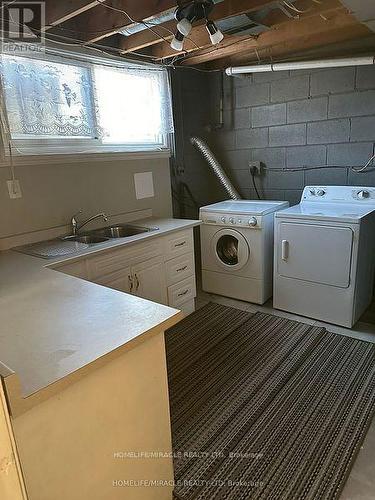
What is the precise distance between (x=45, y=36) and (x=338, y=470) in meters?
3.16

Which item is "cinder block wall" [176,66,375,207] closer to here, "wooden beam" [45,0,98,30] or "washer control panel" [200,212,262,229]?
"washer control panel" [200,212,262,229]

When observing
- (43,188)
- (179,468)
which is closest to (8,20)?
(43,188)

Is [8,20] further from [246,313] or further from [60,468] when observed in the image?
[246,313]

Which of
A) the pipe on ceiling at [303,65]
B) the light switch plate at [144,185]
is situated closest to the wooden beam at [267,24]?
the pipe on ceiling at [303,65]

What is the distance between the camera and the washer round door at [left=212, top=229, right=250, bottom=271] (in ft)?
10.3

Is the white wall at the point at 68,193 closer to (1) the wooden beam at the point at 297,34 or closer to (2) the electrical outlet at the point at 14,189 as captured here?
(2) the electrical outlet at the point at 14,189

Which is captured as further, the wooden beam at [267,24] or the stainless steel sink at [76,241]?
the wooden beam at [267,24]

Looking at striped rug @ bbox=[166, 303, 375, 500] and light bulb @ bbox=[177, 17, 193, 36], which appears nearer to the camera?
striped rug @ bbox=[166, 303, 375, 500]

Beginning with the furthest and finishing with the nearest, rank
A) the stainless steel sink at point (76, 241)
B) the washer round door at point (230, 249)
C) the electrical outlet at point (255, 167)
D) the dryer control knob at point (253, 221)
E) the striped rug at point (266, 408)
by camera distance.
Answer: the electrical outlet at point (255, 167)
the washer round door at point (230, 249)
the dryer control knob at point (253, 221)
the stainless steel sink at point (76, 241)
the striped rug at point (266, 408)

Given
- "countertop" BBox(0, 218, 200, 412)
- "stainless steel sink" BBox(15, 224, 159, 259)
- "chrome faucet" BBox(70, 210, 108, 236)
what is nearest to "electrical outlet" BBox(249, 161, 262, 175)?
"stainless steel sink" BBox(15, 224, 159, 259)

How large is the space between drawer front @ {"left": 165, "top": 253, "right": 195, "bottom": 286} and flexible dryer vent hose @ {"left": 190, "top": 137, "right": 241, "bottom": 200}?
1.13 m

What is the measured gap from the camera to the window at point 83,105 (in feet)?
7.55

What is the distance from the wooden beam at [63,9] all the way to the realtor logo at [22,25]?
0.04m

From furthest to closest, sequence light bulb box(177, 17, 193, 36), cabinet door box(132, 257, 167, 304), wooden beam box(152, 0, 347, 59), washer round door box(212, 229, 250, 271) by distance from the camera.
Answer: washer round door box(212, 229, 250, 271), cabinet door box(132, 257, 167, 304), wooden beam box(152, 0, 347, 59), light bulb box(177, 17, 193, 36)
